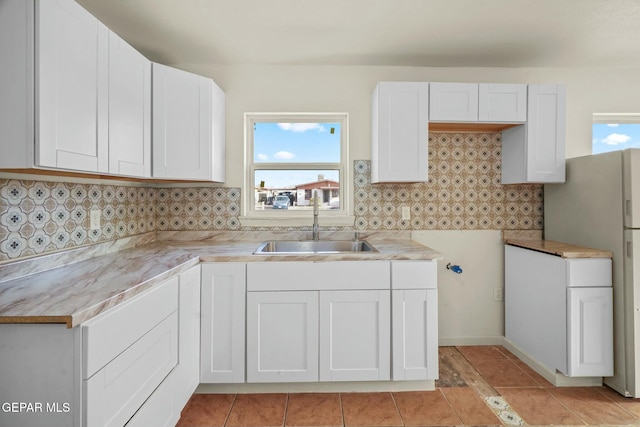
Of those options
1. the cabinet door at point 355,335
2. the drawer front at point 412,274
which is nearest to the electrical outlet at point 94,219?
the cabinet door at point 355,335

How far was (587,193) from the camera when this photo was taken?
232 centimetres

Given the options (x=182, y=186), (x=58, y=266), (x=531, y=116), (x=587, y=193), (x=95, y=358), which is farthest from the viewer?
(x=182, y=186)

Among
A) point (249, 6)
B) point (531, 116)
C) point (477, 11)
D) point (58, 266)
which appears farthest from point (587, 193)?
point (58, 266)

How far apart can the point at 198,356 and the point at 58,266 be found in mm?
893

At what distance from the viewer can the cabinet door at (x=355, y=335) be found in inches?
81.9

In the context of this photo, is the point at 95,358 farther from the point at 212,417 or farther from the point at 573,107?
the point at 573,107

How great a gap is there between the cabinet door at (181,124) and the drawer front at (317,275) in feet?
2.67

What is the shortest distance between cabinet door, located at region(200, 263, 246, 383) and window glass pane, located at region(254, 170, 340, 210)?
902 mm

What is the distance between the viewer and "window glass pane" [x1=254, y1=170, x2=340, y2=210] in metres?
2.86

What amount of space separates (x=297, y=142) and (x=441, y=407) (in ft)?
6.97

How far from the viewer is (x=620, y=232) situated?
81.3 inches

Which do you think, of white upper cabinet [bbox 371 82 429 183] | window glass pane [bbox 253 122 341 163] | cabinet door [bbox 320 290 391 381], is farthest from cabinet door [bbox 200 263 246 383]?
white upper cabinet [bbox 371 82 429 183]

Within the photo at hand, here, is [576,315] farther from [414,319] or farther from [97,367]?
[97,367]

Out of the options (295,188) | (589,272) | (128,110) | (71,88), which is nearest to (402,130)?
(295,188)
